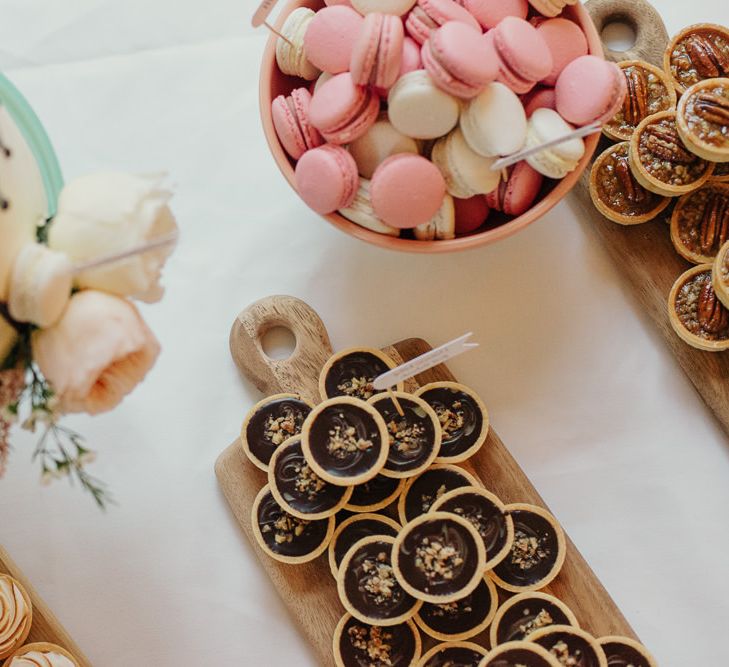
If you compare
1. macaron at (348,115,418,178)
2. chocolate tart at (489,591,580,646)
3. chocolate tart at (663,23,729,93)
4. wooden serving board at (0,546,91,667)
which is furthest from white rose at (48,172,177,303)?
chocolate tart at (663,23,729,93)

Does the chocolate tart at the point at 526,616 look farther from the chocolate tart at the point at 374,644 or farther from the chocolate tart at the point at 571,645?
the chocolate tart at the point at 374,644

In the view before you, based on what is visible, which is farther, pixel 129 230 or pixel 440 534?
pixel 440 534

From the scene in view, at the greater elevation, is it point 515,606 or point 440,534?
point 440,534

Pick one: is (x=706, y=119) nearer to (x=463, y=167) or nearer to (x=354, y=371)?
(x=463, y=167)

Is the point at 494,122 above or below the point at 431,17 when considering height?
below

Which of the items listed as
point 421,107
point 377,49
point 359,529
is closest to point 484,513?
point 359,529

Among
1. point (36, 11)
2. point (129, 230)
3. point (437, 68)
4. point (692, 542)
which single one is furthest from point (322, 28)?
point (692, 542)

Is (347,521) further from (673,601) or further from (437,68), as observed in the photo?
(437,68)

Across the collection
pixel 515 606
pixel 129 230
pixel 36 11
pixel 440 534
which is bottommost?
pixel 515 606
